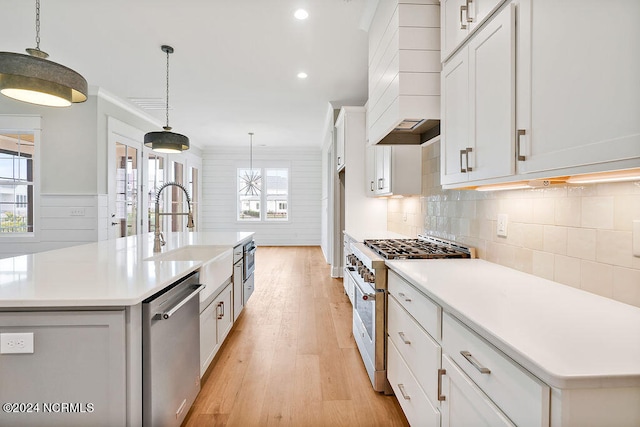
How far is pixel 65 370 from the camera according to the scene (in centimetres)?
125

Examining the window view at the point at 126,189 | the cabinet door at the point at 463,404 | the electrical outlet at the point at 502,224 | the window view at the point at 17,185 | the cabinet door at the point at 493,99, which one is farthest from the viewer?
the window view at the point at 126,189

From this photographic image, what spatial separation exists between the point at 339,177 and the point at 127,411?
452cm

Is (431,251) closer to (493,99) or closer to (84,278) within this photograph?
(493,99)

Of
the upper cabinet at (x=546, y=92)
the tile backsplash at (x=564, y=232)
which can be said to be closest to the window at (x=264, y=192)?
the tile backsplash at (x=564, y=232)

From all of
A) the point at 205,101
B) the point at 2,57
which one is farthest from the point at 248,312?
the point at 205,101

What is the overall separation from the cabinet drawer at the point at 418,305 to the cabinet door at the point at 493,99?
599mm

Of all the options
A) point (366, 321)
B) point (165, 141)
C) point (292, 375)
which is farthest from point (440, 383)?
point (165, 141)

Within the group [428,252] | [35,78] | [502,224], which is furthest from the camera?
[428,252]

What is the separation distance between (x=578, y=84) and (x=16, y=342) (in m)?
2.06

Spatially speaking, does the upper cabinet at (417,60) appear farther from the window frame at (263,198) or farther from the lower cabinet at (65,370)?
the window frame at (263,198)

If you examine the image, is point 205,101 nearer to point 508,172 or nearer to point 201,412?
point 201,412

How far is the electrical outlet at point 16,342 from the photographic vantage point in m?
1.23

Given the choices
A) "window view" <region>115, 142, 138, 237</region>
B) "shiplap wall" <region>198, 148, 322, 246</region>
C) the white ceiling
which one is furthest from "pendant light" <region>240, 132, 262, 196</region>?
the white ceiling

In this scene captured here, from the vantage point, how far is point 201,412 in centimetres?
194
